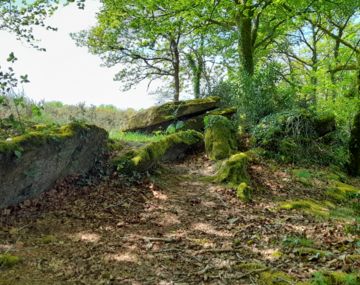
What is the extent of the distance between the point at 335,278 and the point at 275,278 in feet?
2.36

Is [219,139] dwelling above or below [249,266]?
above

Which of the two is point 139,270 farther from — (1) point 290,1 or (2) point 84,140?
(1) point 290,1

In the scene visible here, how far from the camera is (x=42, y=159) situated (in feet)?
21.1

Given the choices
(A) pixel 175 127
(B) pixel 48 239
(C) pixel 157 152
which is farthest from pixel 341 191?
(B) pixel 48 239

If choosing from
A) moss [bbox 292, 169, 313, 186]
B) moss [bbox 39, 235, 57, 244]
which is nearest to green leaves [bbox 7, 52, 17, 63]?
moss [bbox 39, 235, 57, 244]

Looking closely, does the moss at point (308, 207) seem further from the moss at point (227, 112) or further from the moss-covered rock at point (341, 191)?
the moss at point (227, 112)

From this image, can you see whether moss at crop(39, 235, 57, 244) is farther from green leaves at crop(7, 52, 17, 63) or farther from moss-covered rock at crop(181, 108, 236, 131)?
moss-covered rock at crop(181, 108, 236, 131)

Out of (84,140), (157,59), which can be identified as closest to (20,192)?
(84,140)

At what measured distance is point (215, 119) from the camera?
38.2ft

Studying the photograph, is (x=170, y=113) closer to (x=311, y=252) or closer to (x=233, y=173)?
(x=233, y=173)

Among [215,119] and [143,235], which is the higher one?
[215,119]

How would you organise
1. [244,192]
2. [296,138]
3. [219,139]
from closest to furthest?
[244,192] → [219,139] → [296,138]

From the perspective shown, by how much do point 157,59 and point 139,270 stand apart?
21.0 meters

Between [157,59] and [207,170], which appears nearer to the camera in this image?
[207,170]
